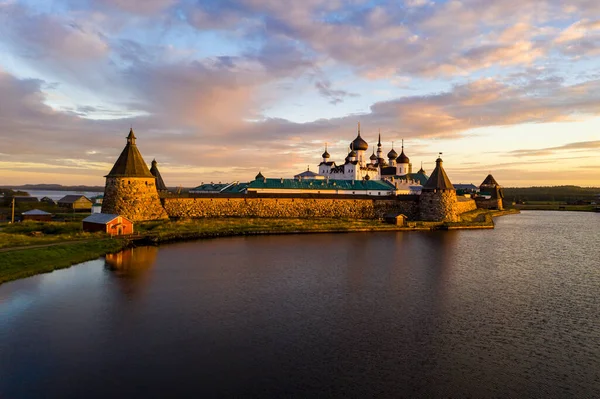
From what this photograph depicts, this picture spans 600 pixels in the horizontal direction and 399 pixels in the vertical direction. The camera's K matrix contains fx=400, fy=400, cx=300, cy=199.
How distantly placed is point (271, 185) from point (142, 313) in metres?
35.8

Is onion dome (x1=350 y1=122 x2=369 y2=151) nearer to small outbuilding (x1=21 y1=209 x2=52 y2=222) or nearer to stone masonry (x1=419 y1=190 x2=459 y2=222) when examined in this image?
stone masonry (x1=419 y1=190 x2=459 y2=222)

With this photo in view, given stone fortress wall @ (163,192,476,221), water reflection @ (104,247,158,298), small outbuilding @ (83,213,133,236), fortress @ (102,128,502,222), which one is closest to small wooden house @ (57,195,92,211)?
fortress @ (102,128,502,222)

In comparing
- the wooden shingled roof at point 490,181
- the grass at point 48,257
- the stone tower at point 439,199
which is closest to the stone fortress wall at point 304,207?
the stone tower at point 439,199

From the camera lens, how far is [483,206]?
81.7 metres

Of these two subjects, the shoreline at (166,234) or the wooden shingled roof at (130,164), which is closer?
the shoreline at (166,234)

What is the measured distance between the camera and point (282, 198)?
4547 centimetres

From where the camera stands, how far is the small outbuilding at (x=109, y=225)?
29.2m

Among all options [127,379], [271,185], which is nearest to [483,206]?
[271,185]

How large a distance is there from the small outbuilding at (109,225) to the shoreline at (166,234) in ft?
3.83

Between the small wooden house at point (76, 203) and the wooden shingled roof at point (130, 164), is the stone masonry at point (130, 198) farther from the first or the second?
the small wooden house at point (76, 203)

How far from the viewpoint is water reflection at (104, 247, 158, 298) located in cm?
1788

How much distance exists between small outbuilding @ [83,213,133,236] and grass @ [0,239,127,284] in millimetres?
2490

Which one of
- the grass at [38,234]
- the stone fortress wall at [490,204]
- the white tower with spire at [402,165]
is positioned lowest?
the grass at [38,234]

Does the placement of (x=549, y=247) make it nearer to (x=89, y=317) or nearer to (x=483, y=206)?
(x=89, y=317)
